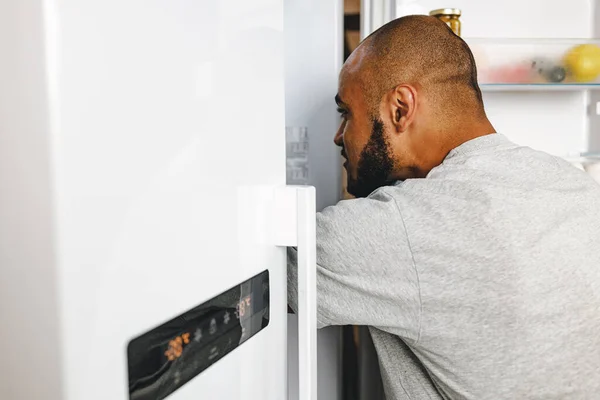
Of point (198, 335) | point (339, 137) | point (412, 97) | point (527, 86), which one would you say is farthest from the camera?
point (527, 86)

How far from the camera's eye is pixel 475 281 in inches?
34.7

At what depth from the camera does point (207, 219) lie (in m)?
0.60

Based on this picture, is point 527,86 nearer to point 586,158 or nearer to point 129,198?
point 586,158

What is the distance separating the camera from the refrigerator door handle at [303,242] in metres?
0.76

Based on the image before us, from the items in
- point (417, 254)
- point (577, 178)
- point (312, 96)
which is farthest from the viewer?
point (312, 96)

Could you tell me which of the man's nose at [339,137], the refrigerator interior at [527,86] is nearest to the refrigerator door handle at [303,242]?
the man's nose at [339,137]

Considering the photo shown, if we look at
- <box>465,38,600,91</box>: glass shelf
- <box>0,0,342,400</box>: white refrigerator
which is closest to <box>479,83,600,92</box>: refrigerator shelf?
<box>465,38,600,91</box>: glass shelf

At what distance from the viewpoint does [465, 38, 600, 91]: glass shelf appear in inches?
53.2

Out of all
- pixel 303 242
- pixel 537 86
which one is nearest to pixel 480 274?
pixel 303 242

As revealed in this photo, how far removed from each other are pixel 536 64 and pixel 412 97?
18.7 inches

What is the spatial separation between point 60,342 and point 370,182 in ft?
2.77

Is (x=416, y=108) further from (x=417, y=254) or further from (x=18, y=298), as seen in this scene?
(x=18, y=298)

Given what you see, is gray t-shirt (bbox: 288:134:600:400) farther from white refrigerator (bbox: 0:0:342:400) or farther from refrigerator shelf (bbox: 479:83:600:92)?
refrigerator shelf (bbox: 479:83:600:92)

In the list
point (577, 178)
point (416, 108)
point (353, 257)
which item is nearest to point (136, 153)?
point (353, 257)
